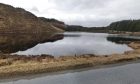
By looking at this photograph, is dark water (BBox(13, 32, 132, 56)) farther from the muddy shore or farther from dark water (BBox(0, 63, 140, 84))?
dark water (BBox(0, 63, 140, 84))

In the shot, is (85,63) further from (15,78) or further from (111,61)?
(15,78)

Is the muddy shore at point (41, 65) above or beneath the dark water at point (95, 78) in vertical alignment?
above

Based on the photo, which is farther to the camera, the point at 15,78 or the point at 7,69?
the point at 7,69

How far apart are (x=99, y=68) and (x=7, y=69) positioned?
11528 mm

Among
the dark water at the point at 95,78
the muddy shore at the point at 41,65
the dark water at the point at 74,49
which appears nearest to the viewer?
the dark water at the point at 95,78

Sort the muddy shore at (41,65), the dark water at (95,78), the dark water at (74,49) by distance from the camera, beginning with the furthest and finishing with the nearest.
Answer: the dark water at (74,49) < the muddy shore at (41,65) < the dark water at (95,78)

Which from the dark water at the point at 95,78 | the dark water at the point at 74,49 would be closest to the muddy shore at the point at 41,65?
the dark water at the point at 95,78

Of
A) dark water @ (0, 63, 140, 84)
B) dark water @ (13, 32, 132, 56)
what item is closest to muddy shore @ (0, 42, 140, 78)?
dark water @ (0, 63, 140, 84)

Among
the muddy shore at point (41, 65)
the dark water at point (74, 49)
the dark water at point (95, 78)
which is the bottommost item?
the dark water at point (74, 49)

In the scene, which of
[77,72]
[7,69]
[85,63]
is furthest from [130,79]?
[7,69]

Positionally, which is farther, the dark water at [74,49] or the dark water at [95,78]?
the dark water at [74,49]

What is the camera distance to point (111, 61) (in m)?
36.0

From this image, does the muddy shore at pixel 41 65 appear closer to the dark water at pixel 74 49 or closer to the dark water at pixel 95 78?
the dark water at pixel 95 78

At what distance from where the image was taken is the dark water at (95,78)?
23828 mm
